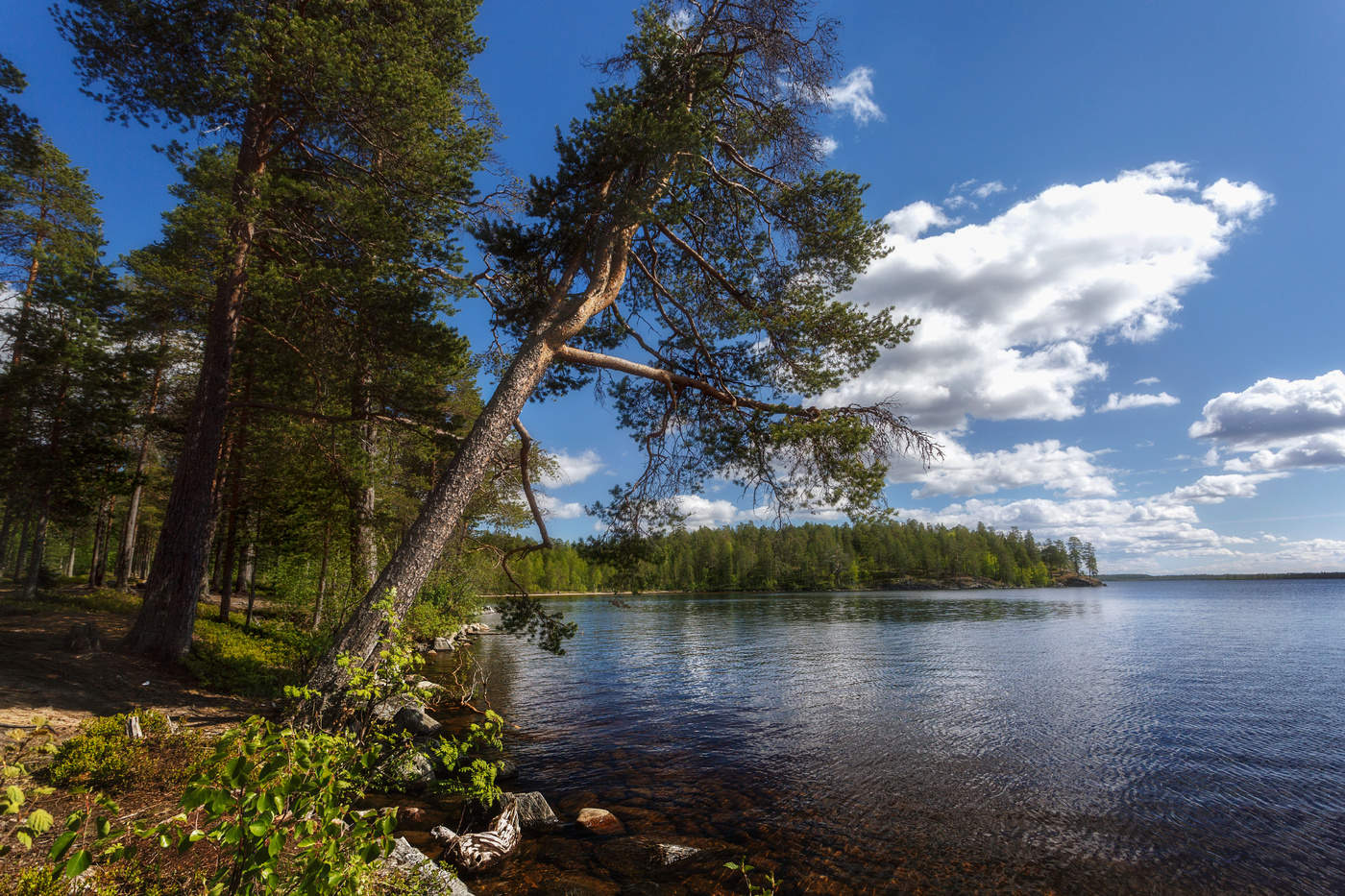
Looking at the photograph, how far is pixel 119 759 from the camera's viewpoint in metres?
5.88

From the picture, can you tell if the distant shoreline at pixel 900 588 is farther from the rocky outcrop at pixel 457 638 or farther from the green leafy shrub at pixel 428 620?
the green leafy shrub at pixel 428 620

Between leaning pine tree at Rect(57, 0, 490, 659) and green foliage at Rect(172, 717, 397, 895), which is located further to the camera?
leaning pine tree at Rect(57, 0, 490, 659)

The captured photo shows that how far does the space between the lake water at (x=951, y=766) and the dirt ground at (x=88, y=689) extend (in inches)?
202

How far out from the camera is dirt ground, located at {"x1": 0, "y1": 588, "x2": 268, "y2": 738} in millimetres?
7879

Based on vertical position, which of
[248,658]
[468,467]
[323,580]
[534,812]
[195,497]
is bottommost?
[534,812]

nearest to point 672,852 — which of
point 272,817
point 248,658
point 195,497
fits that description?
point 272,817

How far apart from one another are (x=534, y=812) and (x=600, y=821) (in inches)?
34.9

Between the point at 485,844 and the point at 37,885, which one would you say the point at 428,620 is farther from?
the point at 37,885

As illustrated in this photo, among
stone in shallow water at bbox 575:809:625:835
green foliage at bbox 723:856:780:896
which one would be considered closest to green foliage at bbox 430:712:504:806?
stone in shallow water at bbox 575:809:625:835

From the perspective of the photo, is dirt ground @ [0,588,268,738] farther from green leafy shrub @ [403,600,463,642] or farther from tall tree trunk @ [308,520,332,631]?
green leafy shrub @ [403,600,463,642]

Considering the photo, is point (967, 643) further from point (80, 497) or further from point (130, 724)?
point (80, 497)

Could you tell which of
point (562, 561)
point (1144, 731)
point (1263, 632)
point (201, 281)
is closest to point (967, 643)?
point (1144, 731)

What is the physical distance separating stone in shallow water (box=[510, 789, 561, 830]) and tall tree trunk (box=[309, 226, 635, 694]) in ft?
9.23

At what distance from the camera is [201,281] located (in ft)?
44.5
